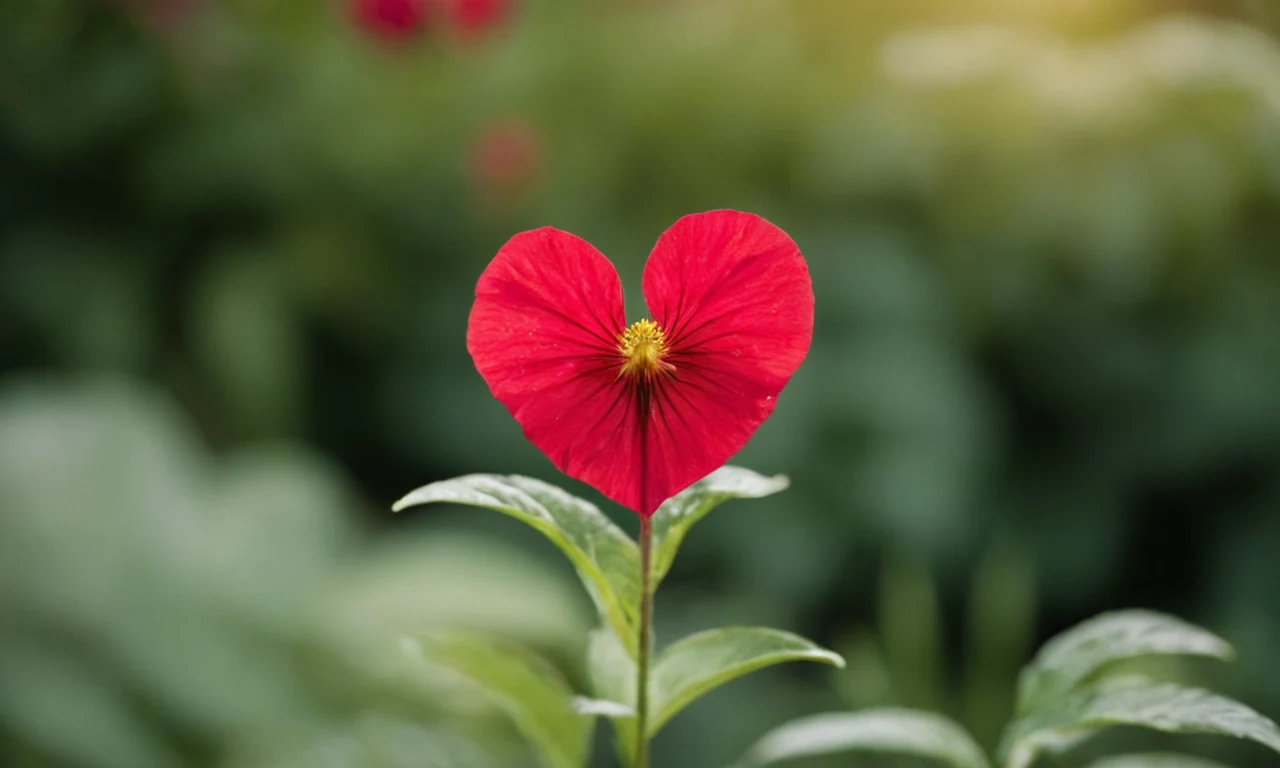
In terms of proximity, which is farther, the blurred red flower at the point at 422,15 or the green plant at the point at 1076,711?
the blurred red flower at the point at 422,15

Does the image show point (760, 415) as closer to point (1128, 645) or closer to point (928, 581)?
point (1128, 645)

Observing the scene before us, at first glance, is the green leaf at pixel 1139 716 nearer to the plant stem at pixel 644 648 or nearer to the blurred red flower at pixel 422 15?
the plant stem at pixel 644 648

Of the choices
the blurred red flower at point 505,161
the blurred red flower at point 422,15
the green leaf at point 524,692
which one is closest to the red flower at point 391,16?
the blurred red flower at point 422,15

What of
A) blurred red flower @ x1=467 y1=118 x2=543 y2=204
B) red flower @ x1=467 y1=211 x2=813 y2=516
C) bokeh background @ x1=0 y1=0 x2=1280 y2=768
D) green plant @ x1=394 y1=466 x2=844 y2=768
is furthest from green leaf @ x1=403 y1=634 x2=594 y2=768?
blurred red flower @ x1=467 y1=118 x2=543 y2=204

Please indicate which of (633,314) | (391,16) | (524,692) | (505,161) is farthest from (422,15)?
(524,692)

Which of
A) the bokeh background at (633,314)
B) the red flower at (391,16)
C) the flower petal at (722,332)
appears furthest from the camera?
the red flower at (391,16)

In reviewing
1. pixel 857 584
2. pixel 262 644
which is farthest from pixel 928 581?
pixel 262 644

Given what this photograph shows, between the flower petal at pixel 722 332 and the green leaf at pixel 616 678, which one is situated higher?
the flower petal at pixel 722 332

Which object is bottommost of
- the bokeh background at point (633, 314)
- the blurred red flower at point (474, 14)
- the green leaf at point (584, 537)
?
the green leaf at point (584, 537)

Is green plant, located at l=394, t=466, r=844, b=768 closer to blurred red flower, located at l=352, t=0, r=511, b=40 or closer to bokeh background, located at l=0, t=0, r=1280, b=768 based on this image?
bokeh background, located at l=0, t=0, r=1280, b=768
